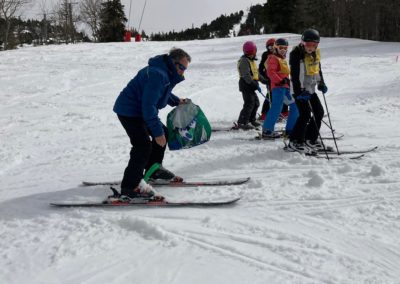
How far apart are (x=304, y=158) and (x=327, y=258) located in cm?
281

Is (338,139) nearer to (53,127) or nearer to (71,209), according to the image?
(71,209)

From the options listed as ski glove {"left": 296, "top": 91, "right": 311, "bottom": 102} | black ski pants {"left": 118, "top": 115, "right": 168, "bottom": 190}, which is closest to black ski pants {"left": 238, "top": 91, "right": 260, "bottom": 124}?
ski glove {"left": 296, "top": 91, "right": 311, "bottom": 102}

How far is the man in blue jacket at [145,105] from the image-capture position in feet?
13.5

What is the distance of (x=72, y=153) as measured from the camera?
6840mm

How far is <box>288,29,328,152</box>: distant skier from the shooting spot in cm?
589

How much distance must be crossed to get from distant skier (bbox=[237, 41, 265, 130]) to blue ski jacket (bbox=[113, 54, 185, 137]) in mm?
3724

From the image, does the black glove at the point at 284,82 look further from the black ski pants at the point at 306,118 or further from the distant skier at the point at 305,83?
the black ski pants at the point at 306,118

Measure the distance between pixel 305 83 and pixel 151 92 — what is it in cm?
289

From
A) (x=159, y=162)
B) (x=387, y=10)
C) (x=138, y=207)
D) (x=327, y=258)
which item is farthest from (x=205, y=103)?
(x=387, y=10)

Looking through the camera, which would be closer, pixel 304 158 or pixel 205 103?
pixel 304 158

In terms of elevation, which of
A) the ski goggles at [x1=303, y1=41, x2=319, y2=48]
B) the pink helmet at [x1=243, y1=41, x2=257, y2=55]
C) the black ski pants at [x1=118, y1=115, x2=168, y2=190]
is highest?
the pink helmet at [x1=243, y1=41, x2=257, y2=55]

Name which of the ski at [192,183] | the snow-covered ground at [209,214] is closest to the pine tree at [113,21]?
the snow-covered ground at [209,214]

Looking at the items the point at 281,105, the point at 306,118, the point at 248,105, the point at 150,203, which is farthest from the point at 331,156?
the point at 150,203

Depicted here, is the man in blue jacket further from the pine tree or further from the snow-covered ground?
the pine tree
